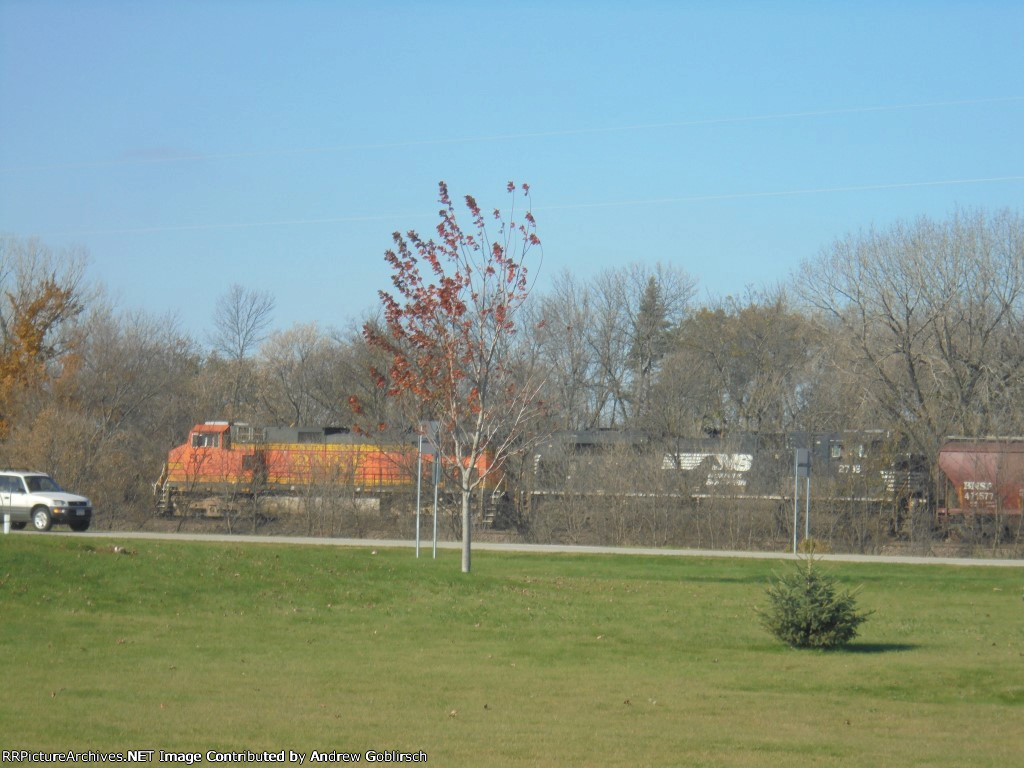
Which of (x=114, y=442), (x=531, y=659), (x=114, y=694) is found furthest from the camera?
(x=114, y=442)

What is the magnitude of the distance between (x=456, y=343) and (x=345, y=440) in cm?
2568

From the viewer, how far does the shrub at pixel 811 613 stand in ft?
50.4

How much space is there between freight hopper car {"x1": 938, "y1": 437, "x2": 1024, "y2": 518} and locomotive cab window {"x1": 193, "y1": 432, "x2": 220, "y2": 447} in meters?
28.0

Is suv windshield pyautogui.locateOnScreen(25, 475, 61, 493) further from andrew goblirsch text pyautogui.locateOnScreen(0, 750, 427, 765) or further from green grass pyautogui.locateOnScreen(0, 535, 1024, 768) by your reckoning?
andrew goblirsch text pyautogui.locateOnScreen(0, 750, 427, 765)

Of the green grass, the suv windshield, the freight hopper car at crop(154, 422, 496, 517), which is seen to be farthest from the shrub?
the suv windshield

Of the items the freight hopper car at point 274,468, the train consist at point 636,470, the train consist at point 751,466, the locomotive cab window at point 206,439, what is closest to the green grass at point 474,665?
the train consist at point 636,470

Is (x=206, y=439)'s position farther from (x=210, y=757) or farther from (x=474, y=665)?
(x=210, y=757)

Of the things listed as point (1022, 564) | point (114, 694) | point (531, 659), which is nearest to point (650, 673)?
point (531, 659)

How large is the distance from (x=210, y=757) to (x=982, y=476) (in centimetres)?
A: 3538

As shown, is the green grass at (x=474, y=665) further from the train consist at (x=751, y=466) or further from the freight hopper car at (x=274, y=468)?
the freight hopper car at (x=274, y=468)

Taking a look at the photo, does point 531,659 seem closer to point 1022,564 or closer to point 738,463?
point 1022,564

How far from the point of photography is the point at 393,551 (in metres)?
30.1

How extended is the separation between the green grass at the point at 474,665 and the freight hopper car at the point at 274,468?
771 inches

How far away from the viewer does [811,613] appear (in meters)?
15.4
